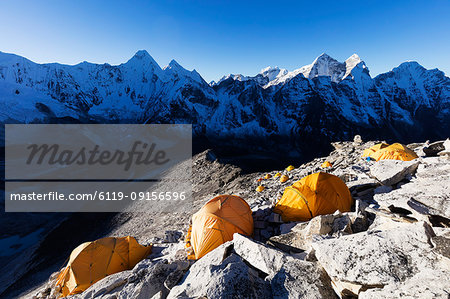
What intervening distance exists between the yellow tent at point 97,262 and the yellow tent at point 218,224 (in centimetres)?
258

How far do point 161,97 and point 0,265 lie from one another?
78.5 metres

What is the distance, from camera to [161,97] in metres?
87.0

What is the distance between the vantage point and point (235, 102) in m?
83.1

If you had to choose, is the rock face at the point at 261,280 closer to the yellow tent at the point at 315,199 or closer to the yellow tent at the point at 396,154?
the yellow tent at the point at 315,199

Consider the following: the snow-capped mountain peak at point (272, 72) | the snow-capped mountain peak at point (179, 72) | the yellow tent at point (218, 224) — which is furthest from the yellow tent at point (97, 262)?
the snow-capped mountain peak at point (272, 72)

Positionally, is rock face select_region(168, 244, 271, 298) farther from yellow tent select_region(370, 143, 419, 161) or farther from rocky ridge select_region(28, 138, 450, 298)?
yellow tent select_region(370, 143, 419, 161)

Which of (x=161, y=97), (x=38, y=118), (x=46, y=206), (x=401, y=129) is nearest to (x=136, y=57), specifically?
(x=161, y=97)

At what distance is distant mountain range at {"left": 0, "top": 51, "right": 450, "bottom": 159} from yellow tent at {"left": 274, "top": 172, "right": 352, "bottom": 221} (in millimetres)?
59630

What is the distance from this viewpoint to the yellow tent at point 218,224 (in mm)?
5699

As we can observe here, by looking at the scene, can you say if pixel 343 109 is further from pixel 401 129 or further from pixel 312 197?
pixel 312 197

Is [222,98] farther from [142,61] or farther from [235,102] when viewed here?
[142,61]

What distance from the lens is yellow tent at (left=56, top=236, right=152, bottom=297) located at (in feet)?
22.0

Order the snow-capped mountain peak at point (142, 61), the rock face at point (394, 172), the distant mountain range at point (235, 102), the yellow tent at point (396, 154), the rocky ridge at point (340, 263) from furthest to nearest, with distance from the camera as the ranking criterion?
the snow-capped mountain peak at point (142, 61) → the distant mountain range at point (235, 102) → the yellow tent at point (396, 154) → the rock face at point (394, 172) → the rocky ridge at point (340, 263)

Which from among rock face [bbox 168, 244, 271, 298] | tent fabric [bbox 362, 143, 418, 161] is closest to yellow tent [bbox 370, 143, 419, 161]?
tent fabric [bbox 362, 143, 418, 161]
